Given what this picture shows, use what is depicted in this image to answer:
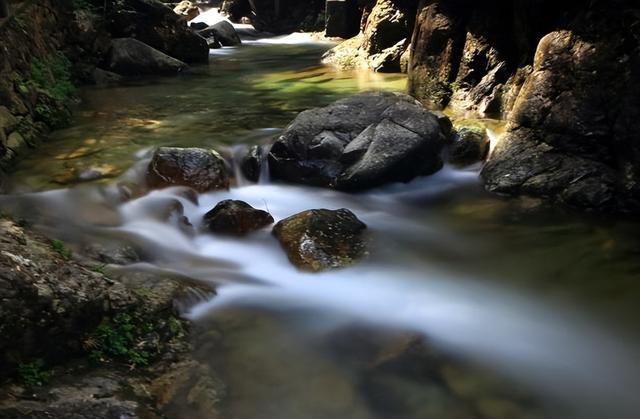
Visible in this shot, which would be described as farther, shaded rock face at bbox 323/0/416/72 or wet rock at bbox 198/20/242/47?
wet rock at bbox 198/20/242/47

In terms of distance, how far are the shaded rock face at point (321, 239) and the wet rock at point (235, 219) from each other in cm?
27

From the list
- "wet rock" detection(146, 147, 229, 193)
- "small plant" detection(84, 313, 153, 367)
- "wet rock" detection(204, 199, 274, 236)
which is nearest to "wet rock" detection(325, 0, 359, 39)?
"wet rock" detection(146, 147, 229, 193)

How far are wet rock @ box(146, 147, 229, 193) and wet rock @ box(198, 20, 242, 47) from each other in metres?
16.8

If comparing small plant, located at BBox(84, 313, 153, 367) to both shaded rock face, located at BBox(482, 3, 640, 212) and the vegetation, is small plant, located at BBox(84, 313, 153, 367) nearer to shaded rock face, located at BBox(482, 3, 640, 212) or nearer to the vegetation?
shaded rock face, located at BBox(482, 3, 640, 212)

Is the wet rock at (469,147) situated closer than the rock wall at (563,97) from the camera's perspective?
No

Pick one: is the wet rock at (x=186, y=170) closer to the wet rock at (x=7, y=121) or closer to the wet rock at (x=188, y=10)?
the wet rock at (x=7, y=121)

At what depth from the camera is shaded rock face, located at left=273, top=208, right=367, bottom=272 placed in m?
5.41

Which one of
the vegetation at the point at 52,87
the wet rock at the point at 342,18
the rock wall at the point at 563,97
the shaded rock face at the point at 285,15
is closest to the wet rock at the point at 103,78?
the vegetation at the point at 52,87

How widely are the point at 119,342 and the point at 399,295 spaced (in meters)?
2.54

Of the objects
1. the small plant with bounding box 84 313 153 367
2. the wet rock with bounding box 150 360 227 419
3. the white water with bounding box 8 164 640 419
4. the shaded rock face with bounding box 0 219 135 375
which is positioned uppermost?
the shaded rock face with bounding box 0 219 135 375

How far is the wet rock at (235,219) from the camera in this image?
19.9 ft

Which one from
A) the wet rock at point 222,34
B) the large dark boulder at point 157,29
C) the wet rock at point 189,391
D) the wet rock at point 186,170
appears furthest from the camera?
the wet rock at point 222,34

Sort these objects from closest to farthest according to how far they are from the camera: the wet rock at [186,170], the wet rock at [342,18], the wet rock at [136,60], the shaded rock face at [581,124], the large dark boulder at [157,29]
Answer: the shaded rock face at [581,124], the wet rock at [186,170], the wet rock at [136,60], the large dark boulder at [157,29], the wet rock at [342,18]

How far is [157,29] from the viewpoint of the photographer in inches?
639
